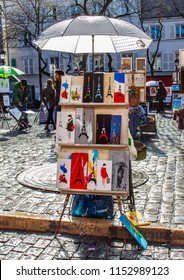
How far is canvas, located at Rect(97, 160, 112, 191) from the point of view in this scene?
439 centimetres

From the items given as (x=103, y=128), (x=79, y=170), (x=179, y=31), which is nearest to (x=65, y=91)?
(x=103, y=128)

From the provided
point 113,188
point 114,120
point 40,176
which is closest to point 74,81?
point 114,120

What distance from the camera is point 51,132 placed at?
13.5 meters

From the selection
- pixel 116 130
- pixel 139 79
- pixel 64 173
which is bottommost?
pixel 64 173

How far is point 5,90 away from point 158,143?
13.6m

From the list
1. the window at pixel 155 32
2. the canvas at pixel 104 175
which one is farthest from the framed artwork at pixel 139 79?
the window at pixel 155 32

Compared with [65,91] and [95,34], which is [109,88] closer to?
[65,91]

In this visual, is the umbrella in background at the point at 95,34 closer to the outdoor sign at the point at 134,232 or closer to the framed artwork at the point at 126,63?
the outdoor sign at the point at 134,232

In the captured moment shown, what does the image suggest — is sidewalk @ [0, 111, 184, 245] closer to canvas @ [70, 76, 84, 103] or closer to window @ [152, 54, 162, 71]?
canvas @ [70, 76, 84, 103]

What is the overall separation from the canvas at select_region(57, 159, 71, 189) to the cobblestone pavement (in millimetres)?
591

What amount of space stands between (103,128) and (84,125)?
22 centimetres

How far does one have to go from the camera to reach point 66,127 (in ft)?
14.7

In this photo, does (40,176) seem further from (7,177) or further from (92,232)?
(92,232)
